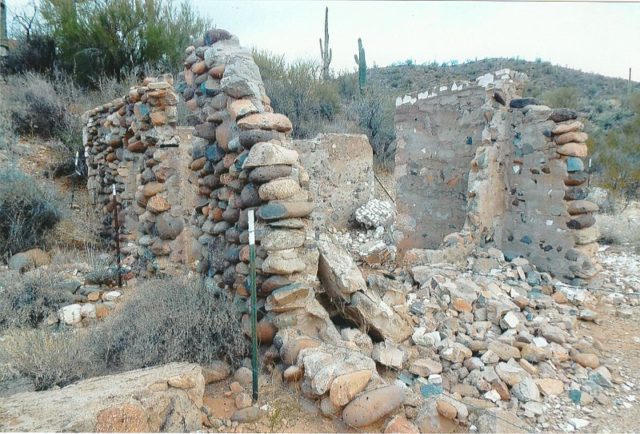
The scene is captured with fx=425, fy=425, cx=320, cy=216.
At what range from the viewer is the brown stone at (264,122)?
3.07 metres

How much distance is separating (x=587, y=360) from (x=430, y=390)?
1416 millimetres

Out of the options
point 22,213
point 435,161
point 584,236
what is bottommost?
point 584,236

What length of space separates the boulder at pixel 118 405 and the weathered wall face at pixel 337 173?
6783mm

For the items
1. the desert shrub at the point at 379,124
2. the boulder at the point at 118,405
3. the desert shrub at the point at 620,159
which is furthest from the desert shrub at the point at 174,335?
the desert shrub at the point at 379,124

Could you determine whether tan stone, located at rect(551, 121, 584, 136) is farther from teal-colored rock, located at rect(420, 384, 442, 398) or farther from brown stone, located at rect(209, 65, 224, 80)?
brown stone, located at rect(209, 65, 224, 80)

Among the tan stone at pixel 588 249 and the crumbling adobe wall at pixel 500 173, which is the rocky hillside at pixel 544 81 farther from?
the tan stone at pixel 588 249

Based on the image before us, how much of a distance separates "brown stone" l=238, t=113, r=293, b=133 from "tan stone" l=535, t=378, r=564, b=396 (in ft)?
8.50

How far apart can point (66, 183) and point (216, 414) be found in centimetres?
940

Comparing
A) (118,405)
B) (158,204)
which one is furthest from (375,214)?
(118,405)

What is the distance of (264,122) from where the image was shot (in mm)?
3078

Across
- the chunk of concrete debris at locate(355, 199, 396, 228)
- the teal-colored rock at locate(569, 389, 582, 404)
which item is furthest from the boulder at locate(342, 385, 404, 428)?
the chunk of concrete debris at locate(355, 199, 396, 228)

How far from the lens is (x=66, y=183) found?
32.5 ft

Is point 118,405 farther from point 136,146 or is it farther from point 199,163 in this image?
point 136,146

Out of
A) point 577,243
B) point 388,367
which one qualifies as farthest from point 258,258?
point 577,243
